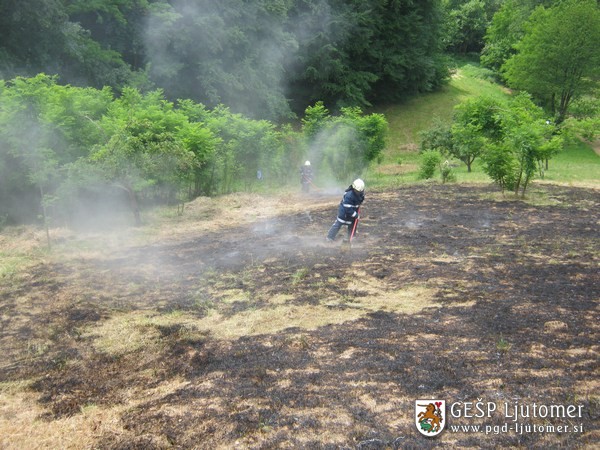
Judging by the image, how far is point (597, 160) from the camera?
29438 millimetres

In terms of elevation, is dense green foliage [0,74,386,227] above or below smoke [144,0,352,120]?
below

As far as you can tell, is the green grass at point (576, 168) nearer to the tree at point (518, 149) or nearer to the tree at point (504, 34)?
the tree at point (518, 149)

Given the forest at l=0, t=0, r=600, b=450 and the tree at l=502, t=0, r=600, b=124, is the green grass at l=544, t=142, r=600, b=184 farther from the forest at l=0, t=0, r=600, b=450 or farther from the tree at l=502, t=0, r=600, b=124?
the tree at l=502, t=0, r=600, b=124

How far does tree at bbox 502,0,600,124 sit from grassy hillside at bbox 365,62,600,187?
10.4 feet

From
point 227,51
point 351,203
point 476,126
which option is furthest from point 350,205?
point 227,51

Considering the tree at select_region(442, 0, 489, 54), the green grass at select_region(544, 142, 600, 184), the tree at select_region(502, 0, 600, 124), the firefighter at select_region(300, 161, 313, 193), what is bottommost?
the green grass at select_region(544, 142, 600, 184)

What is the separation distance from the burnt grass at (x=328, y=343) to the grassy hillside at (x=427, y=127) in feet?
32.7

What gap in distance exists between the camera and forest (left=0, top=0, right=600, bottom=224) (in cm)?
1339

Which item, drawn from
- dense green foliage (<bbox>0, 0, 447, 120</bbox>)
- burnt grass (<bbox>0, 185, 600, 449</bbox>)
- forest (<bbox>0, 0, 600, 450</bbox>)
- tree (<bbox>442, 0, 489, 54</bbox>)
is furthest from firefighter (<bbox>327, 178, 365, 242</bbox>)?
tree (<bbox>442, 0, 489, 54</bbox>)

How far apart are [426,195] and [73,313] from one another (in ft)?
39.4

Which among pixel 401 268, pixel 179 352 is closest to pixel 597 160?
pixel 401 268

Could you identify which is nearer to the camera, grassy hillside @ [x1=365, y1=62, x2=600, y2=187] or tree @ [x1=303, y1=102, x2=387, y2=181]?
tree @ [x1=303, y1=102, x2=387, y2=181]

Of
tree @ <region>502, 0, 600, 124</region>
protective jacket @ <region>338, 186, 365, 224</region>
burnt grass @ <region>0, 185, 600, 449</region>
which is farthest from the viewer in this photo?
tree @ <region>502, 0, 600, 124</region>

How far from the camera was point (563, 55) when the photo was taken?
30.2 m
